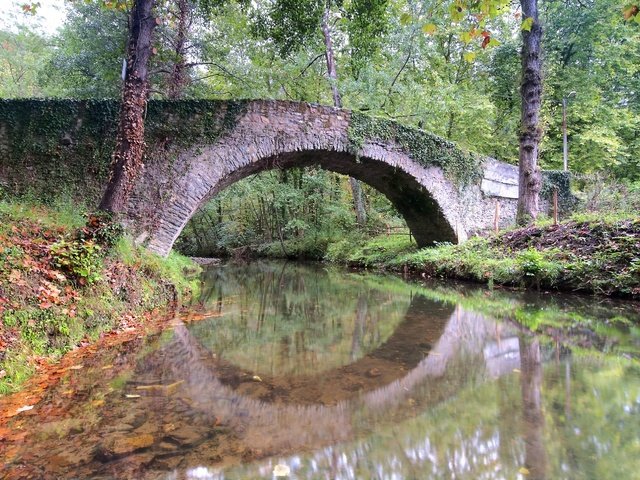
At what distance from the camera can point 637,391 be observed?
291cm

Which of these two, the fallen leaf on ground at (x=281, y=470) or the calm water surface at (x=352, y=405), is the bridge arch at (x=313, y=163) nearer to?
the calm water surface at (x=352, y=405)

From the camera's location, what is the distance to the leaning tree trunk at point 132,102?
5582 millimetres

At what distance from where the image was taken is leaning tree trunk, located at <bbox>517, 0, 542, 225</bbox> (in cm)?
964

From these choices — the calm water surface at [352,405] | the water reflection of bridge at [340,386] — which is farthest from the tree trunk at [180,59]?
the water reflection of bridge at [340,386]

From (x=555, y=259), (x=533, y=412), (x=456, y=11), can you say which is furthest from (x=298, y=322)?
(x=555, y=259)

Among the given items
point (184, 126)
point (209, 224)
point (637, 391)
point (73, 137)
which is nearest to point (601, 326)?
point (637, 391)

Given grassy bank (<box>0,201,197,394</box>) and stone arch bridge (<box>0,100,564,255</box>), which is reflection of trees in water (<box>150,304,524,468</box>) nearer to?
grassy bank (<box>0,201,197,394</box>)

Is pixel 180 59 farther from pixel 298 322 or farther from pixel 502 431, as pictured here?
pixel 502 431

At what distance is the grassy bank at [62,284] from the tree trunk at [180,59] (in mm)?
5873

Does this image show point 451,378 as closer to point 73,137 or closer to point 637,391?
point 637,391

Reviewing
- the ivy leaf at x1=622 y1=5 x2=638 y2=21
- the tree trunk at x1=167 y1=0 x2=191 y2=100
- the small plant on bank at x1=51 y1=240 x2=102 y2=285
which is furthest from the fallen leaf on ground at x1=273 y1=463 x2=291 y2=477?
the tree trunk at x1=167 y1=0 x2=191 y2=100

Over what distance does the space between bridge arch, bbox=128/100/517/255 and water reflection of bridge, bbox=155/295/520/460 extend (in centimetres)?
339

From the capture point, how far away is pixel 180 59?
33.9 ft

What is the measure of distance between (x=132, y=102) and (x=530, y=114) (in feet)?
28.7
